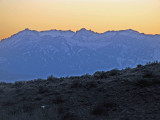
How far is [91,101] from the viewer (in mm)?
13422

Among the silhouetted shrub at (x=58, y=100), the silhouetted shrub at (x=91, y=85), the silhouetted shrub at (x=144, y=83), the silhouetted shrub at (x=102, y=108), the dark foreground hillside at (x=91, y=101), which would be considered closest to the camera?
the dark foreground hillside at (x=91, y=101)

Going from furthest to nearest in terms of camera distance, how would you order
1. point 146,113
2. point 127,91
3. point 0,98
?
A: point 0,98 < point 127,91 < point 146,113

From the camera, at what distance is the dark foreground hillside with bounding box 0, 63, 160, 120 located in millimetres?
11625

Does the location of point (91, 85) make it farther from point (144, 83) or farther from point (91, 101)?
point (144, 83)

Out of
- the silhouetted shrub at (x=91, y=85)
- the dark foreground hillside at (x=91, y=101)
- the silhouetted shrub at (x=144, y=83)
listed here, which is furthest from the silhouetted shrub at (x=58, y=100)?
the silhouetted shrub at (x=144, y=83)

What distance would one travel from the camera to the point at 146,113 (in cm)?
1115

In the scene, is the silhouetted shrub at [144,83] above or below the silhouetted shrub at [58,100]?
above

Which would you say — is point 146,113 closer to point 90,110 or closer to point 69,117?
point 90,110

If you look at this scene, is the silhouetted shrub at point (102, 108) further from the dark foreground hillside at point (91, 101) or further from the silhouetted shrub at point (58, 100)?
the silhouetted shrub at point (58, 100)

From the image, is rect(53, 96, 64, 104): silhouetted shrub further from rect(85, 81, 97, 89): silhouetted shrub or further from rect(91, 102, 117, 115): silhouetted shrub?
rect(91, 102, 117, 115): silhouetted shrub

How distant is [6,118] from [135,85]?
282 inches

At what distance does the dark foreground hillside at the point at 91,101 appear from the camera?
38.1ft

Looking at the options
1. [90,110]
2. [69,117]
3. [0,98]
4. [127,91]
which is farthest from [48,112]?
[0,98]

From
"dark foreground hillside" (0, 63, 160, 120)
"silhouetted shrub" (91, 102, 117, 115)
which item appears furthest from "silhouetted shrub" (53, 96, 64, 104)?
"silhouetted shrub" (91, 102, 117, 115)
